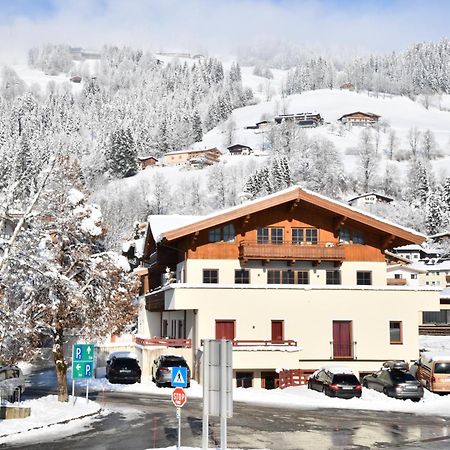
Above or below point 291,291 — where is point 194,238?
above

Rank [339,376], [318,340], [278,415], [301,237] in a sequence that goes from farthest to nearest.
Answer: [301,237] → [318,340] → [339,376] → [278,415]

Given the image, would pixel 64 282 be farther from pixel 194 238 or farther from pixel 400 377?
pixel 400 377

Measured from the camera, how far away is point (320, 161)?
198375 mm

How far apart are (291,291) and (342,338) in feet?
14.7

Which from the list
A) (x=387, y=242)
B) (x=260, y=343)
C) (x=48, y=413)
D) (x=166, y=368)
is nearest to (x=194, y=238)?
(x=260, y=343)

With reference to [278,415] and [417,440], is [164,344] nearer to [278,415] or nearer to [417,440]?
[278,415]

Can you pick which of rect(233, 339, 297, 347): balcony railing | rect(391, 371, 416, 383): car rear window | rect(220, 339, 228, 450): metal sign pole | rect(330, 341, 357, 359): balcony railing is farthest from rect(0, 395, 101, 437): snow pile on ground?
rect(330, 341, 357, 359): balcony railing

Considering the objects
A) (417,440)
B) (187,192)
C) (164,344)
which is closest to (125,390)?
(164,344)

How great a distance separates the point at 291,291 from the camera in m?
42.3

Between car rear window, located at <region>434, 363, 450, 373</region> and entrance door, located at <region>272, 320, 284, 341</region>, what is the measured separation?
9.46m

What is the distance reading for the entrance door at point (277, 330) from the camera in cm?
4184

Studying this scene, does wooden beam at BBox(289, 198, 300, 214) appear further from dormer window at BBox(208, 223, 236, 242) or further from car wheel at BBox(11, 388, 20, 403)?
car wheel at BBox(11, 388, 20, 403)

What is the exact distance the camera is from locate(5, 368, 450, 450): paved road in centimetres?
2116

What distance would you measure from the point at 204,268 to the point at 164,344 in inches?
216
